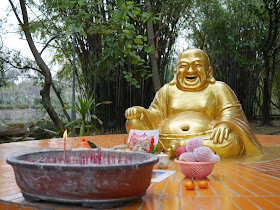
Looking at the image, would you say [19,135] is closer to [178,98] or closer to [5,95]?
[5,95]

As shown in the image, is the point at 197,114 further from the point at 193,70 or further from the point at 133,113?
the point at 133,113

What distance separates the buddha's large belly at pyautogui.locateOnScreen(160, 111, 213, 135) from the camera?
10.5 feet

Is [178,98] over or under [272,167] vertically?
over

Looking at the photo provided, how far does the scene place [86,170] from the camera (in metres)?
1.47

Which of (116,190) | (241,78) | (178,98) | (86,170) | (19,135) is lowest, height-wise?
(19,135)

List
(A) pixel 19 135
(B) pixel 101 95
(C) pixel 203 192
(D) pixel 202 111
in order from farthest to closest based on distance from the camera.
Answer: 1. (A) pixel 19 135
2. (B) pixel 101 95
3. (D) pixel 202 111
4. (C) pixel 203 192

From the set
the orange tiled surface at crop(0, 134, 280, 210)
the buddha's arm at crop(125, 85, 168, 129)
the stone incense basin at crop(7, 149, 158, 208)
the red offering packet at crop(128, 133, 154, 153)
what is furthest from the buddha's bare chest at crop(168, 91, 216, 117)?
the stone incense basin at crop(7, 149, 158, 208)

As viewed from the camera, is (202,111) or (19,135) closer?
(202,111)

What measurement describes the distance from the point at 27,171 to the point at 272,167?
6.79ft

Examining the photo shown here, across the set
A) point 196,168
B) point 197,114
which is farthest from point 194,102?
point 196,168

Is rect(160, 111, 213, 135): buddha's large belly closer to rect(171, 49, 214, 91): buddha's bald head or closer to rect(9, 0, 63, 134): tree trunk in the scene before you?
rect(171, 49, 214, 91): buddha's bald head

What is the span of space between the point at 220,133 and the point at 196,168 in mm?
928

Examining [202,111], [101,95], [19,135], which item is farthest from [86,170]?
[19,135]

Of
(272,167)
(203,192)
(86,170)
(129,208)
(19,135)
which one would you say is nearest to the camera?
(86,170)
